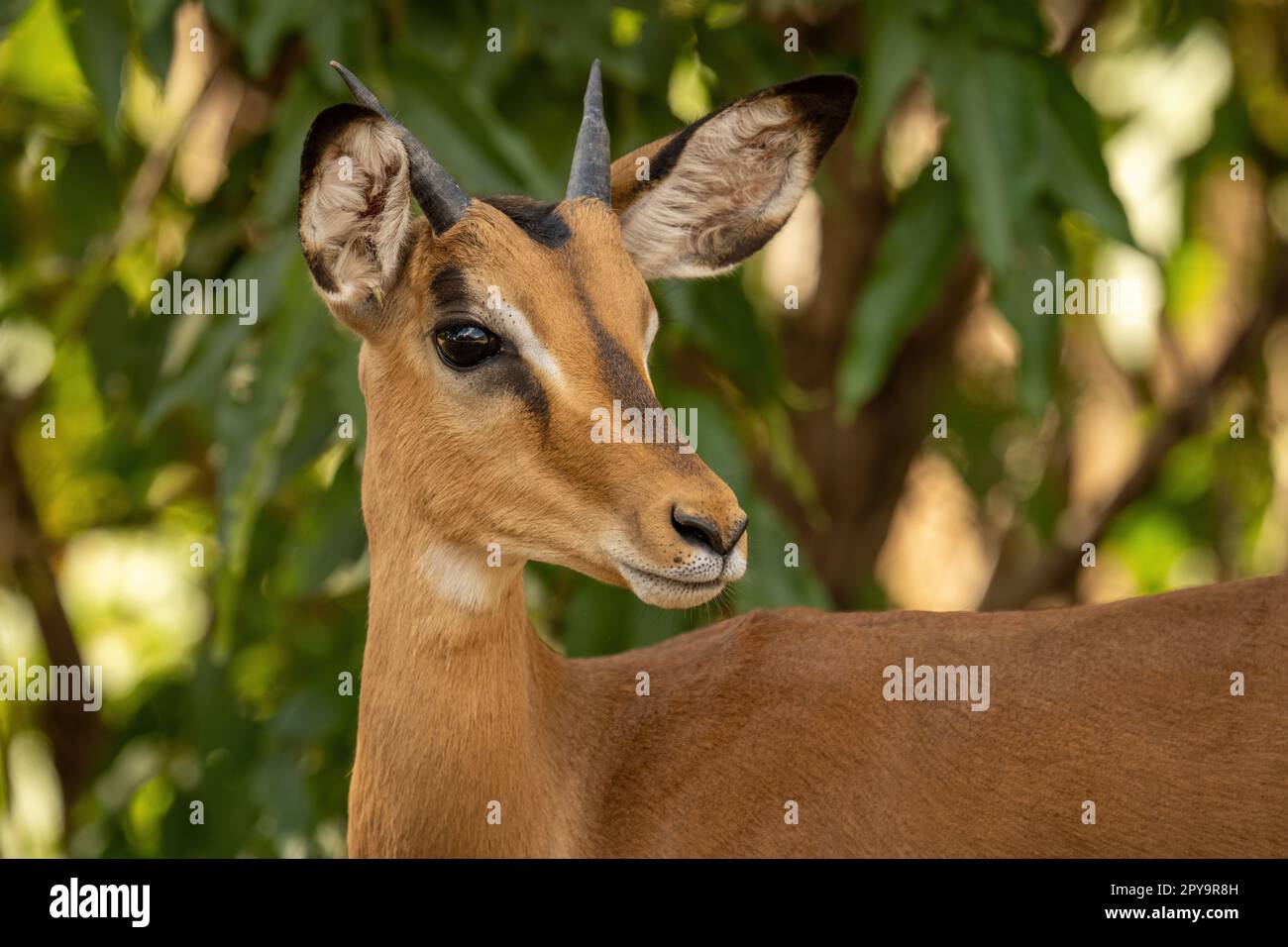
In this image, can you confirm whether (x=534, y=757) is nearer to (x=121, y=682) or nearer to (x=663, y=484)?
(x=663, y=484)

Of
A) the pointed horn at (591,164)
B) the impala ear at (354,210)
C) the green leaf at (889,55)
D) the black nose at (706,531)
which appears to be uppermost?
the green leaf at (889,55)

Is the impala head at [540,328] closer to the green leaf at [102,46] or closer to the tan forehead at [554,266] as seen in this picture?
the tan forehead at [554,266]

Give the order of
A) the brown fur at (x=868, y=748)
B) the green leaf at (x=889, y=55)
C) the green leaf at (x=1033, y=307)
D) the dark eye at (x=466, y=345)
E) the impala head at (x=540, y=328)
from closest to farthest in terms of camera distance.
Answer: the impala head at (x=540, y=328) < the dark eye at (x=466, y=345) < the brown fur at (x=868, y=748) < the green leaf at (x=889, y=55) < the green leaf at (x=1033, y=307)

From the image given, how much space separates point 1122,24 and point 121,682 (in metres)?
7.50

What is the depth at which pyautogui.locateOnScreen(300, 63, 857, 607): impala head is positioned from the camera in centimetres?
359

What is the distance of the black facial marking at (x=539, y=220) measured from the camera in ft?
13.1

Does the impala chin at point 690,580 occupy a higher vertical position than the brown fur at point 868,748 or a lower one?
higher

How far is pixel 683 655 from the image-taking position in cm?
475

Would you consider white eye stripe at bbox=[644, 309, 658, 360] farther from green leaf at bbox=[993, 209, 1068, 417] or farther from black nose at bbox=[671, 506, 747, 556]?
green leaf at bbox=[993, 209, 1068, 417]

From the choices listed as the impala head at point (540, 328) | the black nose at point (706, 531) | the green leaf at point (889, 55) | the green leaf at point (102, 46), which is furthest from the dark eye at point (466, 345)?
the green leaf at point (102, 46)

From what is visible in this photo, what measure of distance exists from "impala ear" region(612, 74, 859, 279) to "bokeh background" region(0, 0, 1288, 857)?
1.32 meters

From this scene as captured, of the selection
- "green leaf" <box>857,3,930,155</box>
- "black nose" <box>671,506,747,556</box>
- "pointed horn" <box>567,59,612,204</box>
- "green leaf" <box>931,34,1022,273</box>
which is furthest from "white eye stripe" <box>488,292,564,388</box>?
"green leaf" <box>857,3,930,155</box>

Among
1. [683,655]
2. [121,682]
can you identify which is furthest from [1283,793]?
[121,682]

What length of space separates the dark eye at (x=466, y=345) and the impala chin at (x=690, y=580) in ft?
2.26
